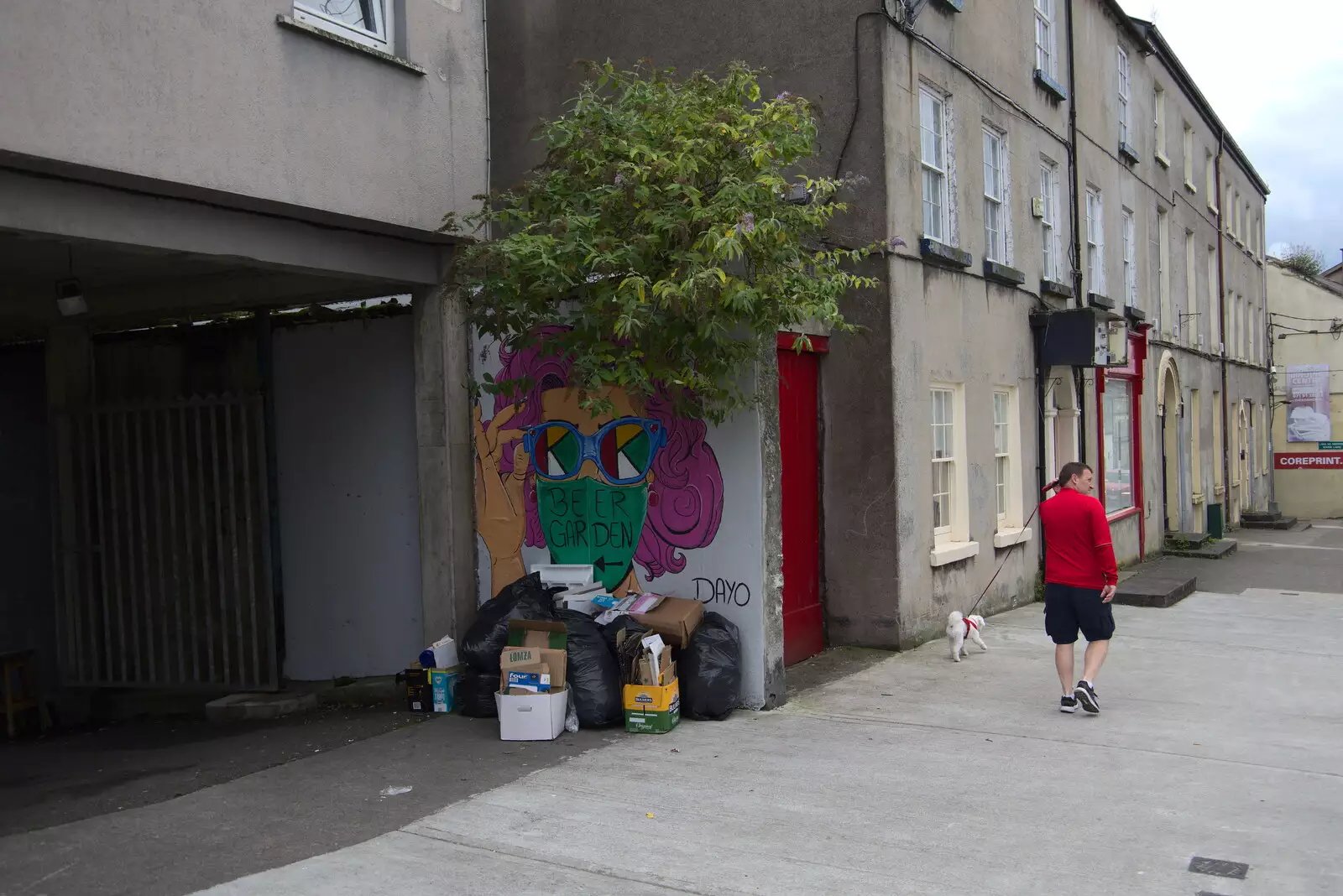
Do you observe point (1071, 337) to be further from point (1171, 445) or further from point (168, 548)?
point (168, 548)

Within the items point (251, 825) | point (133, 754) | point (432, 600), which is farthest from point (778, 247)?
point (133, 754)

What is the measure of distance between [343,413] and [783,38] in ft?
17.2

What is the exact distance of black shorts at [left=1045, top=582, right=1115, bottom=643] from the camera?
7.85 m

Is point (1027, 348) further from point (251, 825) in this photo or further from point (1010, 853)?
point (251, 825)

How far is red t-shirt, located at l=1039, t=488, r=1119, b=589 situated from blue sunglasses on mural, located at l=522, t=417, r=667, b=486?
2.82m

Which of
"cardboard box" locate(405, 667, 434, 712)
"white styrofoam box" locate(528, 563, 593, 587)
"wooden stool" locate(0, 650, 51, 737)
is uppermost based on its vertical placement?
"white styrofoam box" locate(528, 563, 593, 587)

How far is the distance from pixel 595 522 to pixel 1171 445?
15650mm

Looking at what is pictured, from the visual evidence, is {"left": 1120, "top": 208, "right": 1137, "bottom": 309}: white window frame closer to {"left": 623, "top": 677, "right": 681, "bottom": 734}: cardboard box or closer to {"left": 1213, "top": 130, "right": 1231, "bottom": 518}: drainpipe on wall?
{"left": 1213, "top": 130, "right": 1231, "bottom": 518}: drainpipe on wall

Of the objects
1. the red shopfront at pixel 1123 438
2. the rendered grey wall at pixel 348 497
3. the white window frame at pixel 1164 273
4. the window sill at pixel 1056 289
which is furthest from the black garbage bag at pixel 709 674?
the white window frame at pixel 1164 273

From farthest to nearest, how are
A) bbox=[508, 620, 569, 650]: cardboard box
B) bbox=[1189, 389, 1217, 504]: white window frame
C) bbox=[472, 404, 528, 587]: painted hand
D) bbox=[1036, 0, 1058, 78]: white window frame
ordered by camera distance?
bbox=[1189, 389, 1217, 504]: white window frame, bbox=[1036, 0, 1058, 78]: white window frame, bbox=[472, 404, 528, 587]: painted hand, bbox=[508, 620, 569, 650]: cardboard box

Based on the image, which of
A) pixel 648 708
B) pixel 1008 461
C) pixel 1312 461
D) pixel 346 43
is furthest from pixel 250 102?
pixel 1312 461

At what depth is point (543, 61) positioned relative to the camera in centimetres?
1209

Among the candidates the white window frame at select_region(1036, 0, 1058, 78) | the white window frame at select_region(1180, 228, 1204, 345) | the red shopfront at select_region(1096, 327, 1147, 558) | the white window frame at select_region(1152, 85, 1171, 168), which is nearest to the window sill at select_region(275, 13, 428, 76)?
the white window frame at select_region(1036, 0, 1058, 78)

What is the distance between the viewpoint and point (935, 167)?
11422 millimetres
